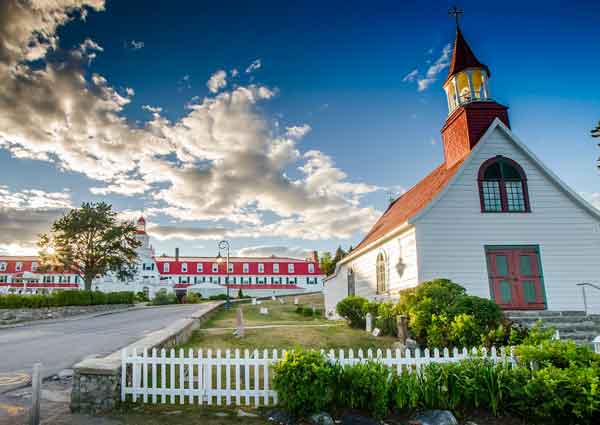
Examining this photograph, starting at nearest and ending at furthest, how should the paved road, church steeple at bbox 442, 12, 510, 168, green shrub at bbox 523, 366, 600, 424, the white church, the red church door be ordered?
1. green shrub at bbox 523, 366, 600, 424
2. the paved road
3. the red church door
4. the white church
5. church steeple at bbox 442, 12, 510, 168

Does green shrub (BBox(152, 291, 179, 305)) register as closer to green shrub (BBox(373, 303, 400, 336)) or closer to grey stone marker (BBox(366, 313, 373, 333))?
grey stone marker (BBox(366, 313, 373, 333))

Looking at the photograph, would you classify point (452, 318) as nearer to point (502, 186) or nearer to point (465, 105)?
point (502, 186)

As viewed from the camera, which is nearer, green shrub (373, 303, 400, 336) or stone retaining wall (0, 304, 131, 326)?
green shrub (373, 303, 400, 336)

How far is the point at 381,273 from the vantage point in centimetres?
1862

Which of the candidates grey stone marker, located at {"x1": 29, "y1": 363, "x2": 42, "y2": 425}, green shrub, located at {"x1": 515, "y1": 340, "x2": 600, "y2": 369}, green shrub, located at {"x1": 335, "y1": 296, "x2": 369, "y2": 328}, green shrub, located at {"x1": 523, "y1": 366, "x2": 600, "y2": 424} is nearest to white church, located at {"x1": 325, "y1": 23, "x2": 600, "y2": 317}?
green shrub, located at {"x1": 335, "y1": 296, "x2": 369, "y2": 328}

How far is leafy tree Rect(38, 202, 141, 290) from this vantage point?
1741 inches

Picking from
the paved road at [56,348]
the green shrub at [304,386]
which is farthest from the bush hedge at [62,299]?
the green shrub at [304,386]

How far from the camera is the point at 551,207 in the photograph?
1551 centimetres

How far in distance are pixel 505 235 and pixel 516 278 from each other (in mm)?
1565

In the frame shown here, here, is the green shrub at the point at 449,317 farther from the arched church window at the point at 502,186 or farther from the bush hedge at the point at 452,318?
the arched church window at the point at 502,186

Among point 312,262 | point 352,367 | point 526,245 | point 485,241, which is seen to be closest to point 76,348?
point 352,367

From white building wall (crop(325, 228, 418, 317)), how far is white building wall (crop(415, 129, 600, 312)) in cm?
61

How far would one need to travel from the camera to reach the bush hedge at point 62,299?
85.9ft

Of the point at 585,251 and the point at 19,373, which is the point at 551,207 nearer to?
the point at 585,251
